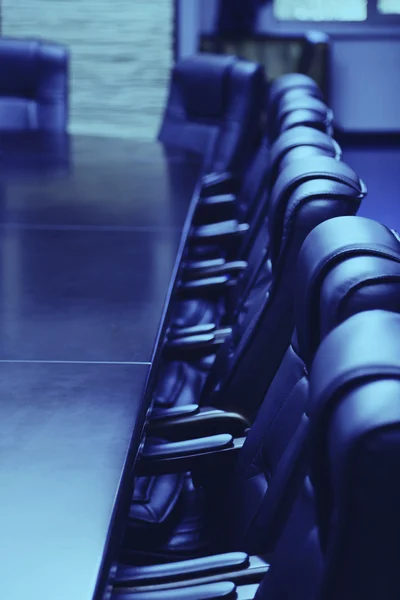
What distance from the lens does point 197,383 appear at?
7.57 feet

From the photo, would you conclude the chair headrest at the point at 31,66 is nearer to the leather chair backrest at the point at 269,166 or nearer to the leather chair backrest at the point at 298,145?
the leather chair backrest at the point at 269,166

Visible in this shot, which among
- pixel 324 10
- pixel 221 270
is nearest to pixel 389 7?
pixel 324 10

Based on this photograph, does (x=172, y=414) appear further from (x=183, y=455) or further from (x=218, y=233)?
(x=218, y=233)

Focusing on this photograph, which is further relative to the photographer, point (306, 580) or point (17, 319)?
point (17, 319)

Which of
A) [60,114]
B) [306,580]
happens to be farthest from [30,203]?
[306,580]

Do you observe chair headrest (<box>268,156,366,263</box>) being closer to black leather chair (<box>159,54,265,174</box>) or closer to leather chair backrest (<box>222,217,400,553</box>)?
leather chair backrest (<box>222,217,400,553</box>)

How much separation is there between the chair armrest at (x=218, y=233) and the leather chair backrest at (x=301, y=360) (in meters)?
1.58

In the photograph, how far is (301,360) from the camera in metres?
1.44

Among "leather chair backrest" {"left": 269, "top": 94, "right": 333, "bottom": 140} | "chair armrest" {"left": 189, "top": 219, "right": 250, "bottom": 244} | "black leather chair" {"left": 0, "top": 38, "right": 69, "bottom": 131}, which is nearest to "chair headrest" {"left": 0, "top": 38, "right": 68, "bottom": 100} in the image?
"black leather chair" {"left": 0, "top": 38, "right": 69, "bottom": 131}

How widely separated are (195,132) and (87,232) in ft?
5.86

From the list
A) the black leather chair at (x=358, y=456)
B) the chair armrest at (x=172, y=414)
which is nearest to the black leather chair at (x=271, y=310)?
the chair armrest at (x=172, y=414)

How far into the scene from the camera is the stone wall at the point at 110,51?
670 centimetres

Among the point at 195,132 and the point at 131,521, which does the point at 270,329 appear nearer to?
the point at 131,521

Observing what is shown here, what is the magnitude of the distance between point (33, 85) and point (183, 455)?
129 inches
